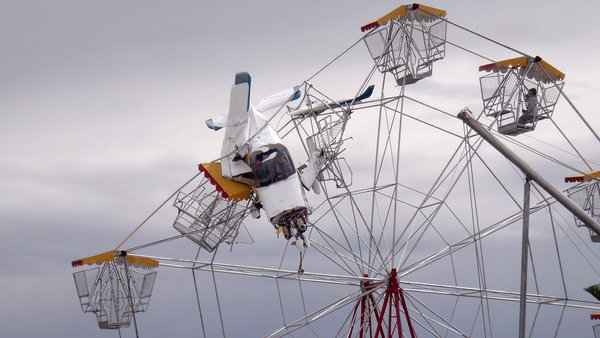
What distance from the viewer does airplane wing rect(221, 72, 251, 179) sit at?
43.6 meters

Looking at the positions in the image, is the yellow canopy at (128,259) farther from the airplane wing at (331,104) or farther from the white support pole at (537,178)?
the white support pole at (537,178)

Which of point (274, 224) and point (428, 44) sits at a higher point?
point (428, 44)

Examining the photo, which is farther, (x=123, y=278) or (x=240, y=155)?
(x=123, y=278)

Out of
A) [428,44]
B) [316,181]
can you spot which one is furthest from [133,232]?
[428,44]

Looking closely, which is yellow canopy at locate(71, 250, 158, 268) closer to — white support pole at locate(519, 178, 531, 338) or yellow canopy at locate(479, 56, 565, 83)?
white support pole at locate(519, 178, 531, 338)

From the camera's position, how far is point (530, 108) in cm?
4725

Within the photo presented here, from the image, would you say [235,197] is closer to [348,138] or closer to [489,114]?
[348,138]

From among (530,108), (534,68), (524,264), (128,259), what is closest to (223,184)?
(128,259)

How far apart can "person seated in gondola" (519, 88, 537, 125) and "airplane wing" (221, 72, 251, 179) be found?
13.3 metres

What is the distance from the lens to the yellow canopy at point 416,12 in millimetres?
45312

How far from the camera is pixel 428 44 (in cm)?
4572

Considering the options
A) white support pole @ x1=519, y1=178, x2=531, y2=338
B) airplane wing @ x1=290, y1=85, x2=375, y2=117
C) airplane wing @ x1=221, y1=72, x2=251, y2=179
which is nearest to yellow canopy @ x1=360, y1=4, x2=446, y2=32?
airplane wing @ x1=290, y1=85, x2=375, y2=117

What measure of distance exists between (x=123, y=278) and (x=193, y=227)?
423cm

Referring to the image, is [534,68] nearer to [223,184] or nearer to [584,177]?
[584,177]
